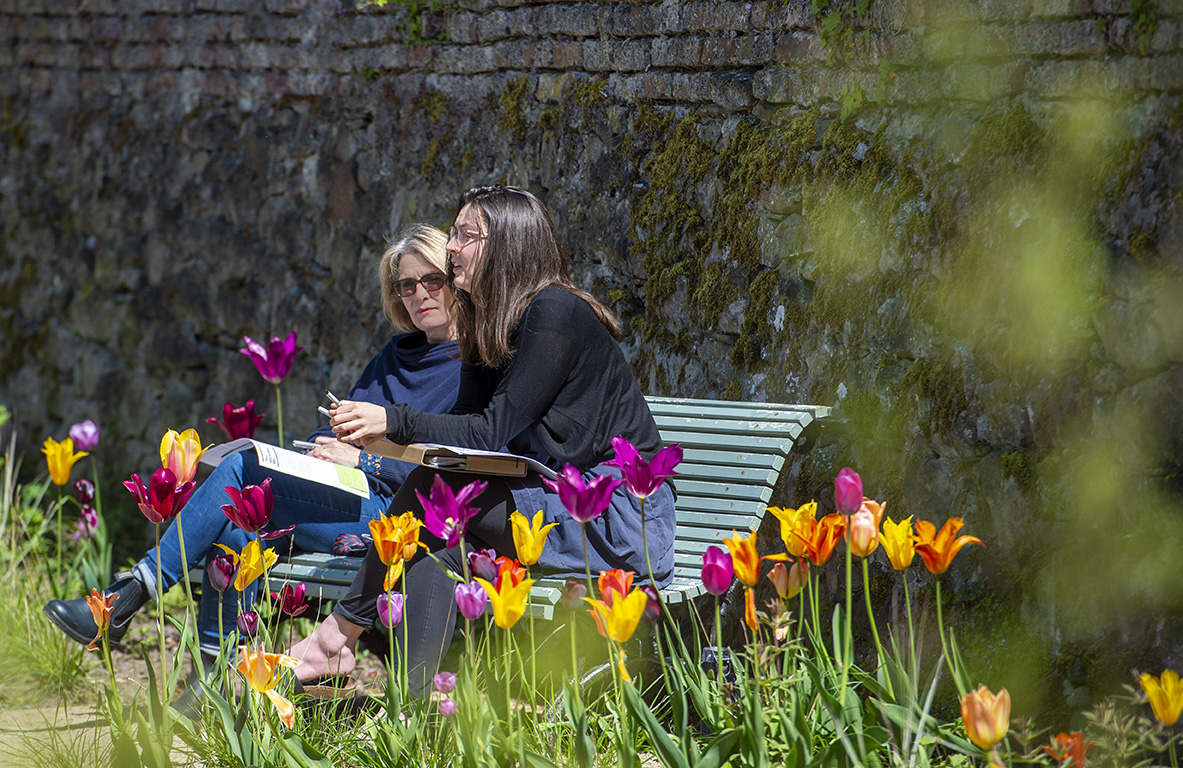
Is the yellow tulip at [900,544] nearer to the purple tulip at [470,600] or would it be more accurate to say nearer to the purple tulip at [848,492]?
the purple tulip at [848,492]

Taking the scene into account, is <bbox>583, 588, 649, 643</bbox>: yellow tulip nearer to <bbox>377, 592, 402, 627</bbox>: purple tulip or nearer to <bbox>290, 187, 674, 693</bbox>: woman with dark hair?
<bbox>377, 592, 402, 627</bbox>: purple tulip

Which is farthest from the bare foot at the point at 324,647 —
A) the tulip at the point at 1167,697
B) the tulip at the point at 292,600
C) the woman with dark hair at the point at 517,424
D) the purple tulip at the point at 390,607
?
the tulip at the point at 1167,697

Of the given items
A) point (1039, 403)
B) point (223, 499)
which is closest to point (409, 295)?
point (223, 499)

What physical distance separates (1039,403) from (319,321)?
2.97m

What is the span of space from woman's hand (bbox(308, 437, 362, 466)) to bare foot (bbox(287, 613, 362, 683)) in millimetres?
630

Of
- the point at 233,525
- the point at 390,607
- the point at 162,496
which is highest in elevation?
the point at 162,496

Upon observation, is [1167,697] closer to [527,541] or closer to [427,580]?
[527,541]

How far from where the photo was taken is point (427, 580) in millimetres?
2385

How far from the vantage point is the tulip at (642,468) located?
185 cm

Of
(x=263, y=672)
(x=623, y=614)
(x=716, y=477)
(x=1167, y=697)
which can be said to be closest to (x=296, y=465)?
(x=263, y=672)

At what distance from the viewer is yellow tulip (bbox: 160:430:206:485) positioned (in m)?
1.95

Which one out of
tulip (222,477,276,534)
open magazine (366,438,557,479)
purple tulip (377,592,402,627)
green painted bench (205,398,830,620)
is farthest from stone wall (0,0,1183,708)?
tulip (222,477,276,534)

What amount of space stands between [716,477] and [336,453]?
0.96 meters

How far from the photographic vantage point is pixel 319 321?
15.2ft
